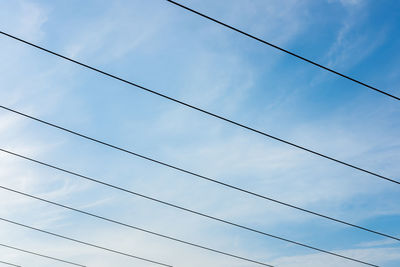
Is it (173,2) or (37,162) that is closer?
(173,2)

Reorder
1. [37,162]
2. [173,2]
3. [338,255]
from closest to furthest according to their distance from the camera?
1. [173,2]
2. [37,162]
3. [338,255]

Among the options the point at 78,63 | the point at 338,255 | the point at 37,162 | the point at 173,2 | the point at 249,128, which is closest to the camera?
the point at 173,2

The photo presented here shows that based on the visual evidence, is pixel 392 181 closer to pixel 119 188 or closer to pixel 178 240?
pixel 178 240

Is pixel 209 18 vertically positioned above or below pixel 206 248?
above

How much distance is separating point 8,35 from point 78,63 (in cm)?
175

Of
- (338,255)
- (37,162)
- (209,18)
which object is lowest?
(338,255)

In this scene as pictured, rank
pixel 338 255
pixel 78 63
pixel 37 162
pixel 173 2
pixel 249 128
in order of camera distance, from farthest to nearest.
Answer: pixel 338 255
pixel 37 162
pixel 249 128
pixel 78 63
pixel 173 2

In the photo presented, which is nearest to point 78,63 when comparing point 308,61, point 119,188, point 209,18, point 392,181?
point 209,18

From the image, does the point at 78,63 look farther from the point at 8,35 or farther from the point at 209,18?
the point at 209,18

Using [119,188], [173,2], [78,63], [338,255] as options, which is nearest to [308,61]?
[173,2]

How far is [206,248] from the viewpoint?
1393cm

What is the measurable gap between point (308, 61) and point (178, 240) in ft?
26.0

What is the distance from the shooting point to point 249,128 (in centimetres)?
1022

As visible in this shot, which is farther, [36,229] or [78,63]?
[36,229]
